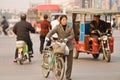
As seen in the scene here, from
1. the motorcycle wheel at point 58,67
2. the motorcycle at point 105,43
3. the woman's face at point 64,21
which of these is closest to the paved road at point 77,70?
the motorcycle at point 105,43

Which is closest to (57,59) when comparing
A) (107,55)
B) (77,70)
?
(77,70)

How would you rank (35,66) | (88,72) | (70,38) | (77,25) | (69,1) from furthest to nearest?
(69,1) < (77,25) < (35,66) < (88,72) < (70,38)

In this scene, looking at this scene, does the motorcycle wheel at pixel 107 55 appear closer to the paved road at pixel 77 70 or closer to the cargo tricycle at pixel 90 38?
the cargo tricycle at pixel 90 38

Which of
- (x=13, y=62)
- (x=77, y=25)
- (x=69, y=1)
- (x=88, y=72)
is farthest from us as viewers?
(x=69, y=1)

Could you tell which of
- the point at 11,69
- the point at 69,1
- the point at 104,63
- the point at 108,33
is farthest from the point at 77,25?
the point at 69,1

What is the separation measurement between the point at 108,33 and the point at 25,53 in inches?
132

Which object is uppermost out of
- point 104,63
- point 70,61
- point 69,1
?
point 70,61

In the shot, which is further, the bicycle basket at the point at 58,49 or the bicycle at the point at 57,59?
the bicycle basket at the point at 58,49

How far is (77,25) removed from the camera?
21.4 meters

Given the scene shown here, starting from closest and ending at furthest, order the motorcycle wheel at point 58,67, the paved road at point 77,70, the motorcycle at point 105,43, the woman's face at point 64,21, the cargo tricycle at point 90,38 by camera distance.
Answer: the motorcycle wheel at point 58,67, the woman's face at point 64,21, the paved road at point 77,70, the motorcycle at point 105,43, the cargo tricycle at point 90,38

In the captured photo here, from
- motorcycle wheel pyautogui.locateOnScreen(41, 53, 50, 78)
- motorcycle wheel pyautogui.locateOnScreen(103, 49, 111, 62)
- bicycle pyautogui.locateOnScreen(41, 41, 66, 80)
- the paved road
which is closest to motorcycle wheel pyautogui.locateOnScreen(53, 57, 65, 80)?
bicycle pyautogui.locateOnScreen(41, 41, 66, 80)

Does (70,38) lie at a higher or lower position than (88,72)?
higher

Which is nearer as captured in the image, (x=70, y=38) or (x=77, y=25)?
(x=70, y=38)

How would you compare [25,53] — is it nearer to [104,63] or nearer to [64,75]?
[104,63]
